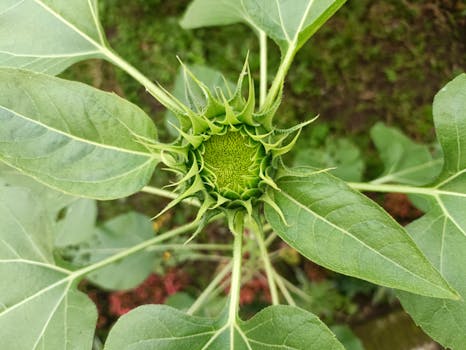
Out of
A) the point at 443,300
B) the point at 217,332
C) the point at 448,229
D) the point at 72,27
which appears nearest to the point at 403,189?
the point at 448,229

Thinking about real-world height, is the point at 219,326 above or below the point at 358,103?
above


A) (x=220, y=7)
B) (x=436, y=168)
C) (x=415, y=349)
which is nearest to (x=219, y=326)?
(x=220, y=7)

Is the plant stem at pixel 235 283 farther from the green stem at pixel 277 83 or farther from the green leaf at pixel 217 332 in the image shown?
the green stem at pixel 277 83

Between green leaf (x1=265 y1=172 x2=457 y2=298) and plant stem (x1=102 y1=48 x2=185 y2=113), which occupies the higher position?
plant stem (x1=102 y1=48 x2=185 y2=113)

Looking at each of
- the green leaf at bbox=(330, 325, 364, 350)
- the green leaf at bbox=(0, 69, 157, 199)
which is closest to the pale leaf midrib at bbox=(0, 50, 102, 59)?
the green leaf at bbox=(0, 69, 157, 199)

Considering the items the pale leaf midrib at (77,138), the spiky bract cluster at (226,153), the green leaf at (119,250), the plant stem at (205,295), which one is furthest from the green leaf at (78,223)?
the spiky bract cluster at (226,153)

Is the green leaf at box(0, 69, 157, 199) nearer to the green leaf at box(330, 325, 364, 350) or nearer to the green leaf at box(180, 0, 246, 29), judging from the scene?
the green leaf at box(180, 0, 246, 29)

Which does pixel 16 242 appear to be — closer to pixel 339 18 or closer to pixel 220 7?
pixel 220 7
